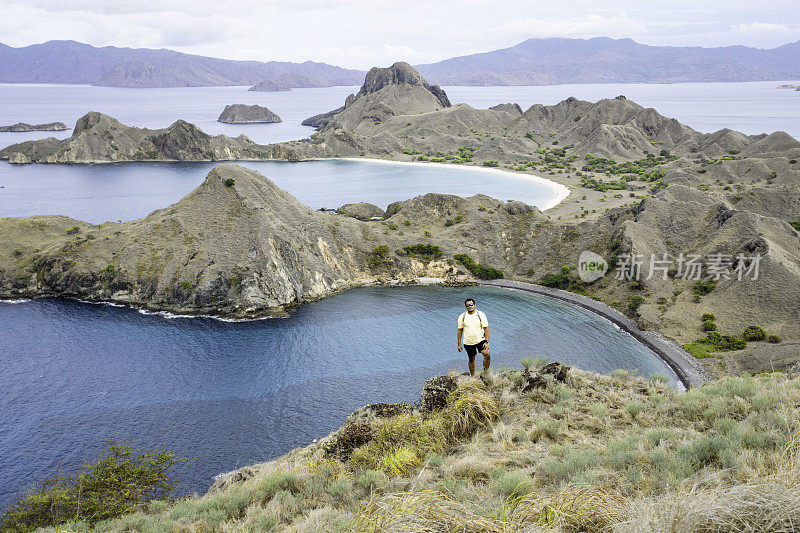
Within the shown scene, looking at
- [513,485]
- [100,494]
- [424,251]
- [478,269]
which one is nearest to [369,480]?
[513,485]

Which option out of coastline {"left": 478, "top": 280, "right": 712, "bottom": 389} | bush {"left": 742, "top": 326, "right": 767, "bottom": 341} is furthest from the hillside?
bush {"left": 742, "top": 326, "right": 767, "bottom": 341}

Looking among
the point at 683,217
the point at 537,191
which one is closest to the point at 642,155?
the point at 537,191

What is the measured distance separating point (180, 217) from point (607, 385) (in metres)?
59.8

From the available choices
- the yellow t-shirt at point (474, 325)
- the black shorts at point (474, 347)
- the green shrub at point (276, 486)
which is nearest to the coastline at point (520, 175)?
A: the black shorts at point (474, 347)

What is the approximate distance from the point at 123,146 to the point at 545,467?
197 m

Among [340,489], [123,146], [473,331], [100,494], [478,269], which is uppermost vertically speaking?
[123,146]

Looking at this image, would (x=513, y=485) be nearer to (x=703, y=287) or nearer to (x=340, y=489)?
(x=340, y=489)

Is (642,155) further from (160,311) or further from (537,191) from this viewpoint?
(160,311)

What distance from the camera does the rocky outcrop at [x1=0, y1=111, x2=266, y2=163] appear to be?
159 metres

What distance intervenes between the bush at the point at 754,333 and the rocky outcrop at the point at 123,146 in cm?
16919

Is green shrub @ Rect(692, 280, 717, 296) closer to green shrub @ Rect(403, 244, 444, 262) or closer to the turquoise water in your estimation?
green shrub @ Rect(403, 244, 444, 262)

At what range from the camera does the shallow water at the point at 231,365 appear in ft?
101

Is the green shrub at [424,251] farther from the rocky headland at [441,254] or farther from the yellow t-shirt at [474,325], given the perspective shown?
the yellow t-shirt at [474,325]

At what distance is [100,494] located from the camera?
20.4 meters
